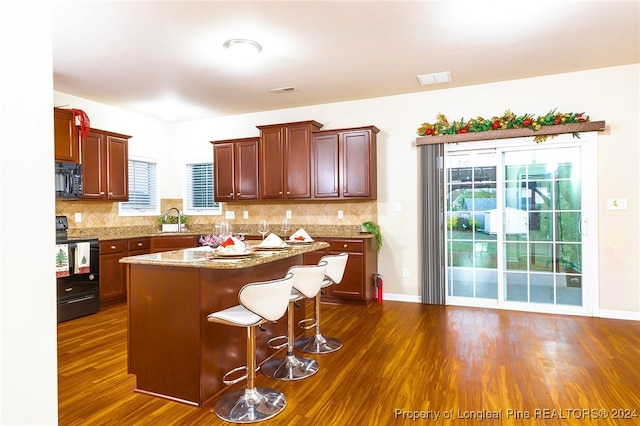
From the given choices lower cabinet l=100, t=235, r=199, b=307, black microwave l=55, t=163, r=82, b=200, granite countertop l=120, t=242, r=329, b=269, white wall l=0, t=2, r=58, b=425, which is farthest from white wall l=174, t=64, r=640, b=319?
white wall l=0, t=2, r=58, b=425

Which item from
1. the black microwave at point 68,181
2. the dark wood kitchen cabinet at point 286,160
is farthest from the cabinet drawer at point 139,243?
the dark wood kitchen cabinet at point 286,160

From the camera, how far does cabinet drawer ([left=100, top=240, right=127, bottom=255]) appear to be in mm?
5148

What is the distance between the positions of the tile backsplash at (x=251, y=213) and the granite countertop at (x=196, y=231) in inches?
2.3

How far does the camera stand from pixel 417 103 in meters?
5.44

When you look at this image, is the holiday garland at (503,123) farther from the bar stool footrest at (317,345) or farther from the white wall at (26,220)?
the white wall at (26,220)

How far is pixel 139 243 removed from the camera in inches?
226

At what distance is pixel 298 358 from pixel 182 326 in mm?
1090

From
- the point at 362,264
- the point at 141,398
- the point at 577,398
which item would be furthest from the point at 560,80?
the point at 141,398

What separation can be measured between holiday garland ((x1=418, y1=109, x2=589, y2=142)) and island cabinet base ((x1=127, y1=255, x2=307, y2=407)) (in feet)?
11.7

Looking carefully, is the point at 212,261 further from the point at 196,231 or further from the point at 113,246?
the point at 196,231

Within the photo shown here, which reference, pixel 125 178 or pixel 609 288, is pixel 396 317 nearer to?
pixel 609 288

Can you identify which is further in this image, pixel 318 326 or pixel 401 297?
pixel 401 297

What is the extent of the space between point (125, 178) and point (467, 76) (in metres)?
5.01

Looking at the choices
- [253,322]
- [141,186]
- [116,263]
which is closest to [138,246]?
Answer: [116,263]
